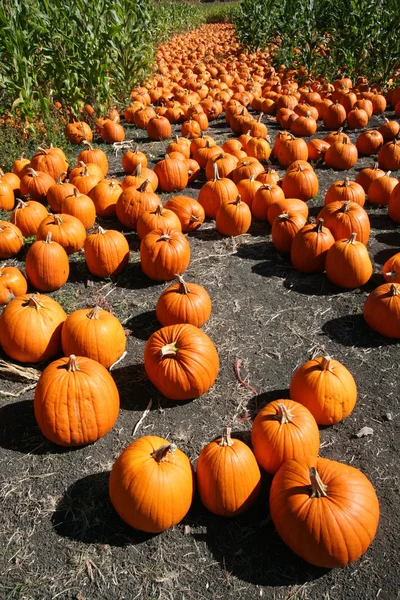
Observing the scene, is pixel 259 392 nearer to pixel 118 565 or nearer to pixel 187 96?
pixel 118 565

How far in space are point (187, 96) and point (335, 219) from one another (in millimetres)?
7824

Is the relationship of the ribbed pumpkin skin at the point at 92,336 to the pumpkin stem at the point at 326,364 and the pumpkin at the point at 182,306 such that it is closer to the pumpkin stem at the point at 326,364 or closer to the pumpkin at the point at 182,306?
the pumpkin at the point at 182,306

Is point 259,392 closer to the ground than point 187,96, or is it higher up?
closer to the ground

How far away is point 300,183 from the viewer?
6707mm

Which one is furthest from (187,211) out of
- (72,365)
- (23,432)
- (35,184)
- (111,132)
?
(111,132)

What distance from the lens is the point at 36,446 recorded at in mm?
3559

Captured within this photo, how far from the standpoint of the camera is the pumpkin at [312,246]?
527 centimetres

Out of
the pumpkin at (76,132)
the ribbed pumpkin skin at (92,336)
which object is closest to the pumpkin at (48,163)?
Result: the pumpkin at (76,132)

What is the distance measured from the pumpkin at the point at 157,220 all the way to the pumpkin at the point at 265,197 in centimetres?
134

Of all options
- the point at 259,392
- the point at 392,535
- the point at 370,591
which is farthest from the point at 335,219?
the point at 370,591

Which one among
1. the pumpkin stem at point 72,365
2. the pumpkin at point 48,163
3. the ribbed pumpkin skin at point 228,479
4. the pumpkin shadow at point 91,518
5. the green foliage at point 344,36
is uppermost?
the green foliage at point 344,36

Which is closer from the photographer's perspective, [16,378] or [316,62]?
[16,378]

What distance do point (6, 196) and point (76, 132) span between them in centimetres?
318

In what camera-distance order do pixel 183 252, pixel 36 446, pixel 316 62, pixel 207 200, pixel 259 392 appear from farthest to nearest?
1. pixel 316 62
2. pixel 207 200
3. pixel 183 252
4. pixel 259 392
5. pixel 36 446
